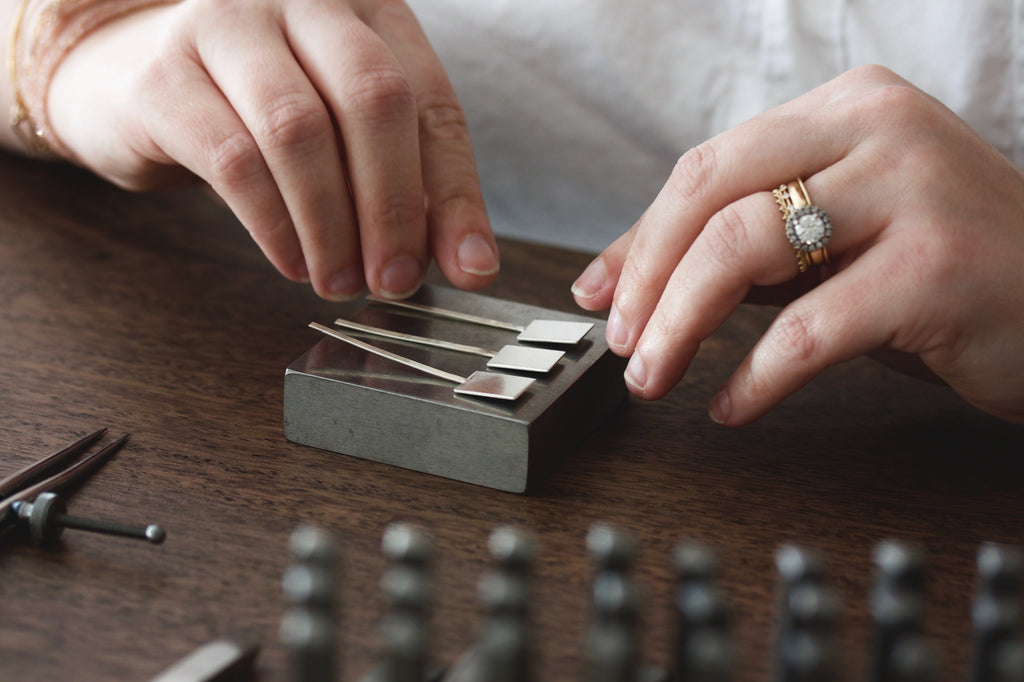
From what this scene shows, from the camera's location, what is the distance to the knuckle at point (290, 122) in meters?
0.62

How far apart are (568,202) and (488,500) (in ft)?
2.42

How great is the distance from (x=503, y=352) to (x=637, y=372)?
86 mm

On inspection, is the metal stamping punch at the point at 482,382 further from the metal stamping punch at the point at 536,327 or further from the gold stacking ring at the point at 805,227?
the gold stacking ring at the point at 805,227

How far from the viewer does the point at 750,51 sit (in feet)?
3.45

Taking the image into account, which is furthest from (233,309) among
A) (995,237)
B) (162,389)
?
(995,237)

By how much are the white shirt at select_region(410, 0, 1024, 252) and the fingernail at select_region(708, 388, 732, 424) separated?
56cm

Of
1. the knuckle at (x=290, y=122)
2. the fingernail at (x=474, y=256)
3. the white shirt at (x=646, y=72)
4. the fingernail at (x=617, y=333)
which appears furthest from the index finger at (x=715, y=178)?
the white shirt at (x=646, y=72)

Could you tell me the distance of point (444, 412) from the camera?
543 millimetres

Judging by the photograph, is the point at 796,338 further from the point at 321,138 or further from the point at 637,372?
the point at 321,138

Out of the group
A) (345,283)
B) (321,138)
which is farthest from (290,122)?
(345,283)

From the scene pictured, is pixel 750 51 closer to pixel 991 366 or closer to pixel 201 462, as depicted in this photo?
pixel 991 366

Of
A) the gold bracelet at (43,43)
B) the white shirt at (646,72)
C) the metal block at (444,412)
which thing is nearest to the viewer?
the metal block at (444,412)

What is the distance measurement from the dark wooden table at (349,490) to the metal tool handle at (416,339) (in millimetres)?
67

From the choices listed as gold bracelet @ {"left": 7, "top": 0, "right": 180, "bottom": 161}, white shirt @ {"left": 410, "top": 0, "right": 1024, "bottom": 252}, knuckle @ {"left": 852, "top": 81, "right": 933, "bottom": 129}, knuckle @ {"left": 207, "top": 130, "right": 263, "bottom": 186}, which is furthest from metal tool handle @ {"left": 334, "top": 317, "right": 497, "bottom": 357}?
white shirt @ {"left": 410, "top": 0, "right": 1024, "bottom": 252}
